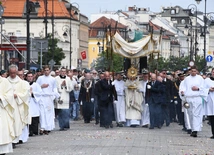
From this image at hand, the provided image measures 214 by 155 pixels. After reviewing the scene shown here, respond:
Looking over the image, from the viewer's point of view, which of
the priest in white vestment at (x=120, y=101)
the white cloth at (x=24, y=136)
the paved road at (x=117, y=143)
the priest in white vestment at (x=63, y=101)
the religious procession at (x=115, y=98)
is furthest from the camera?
the priest in white vestment at (x=120, y=101)

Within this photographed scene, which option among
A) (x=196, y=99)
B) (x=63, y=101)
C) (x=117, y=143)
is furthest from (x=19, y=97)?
(x=63, y=101)

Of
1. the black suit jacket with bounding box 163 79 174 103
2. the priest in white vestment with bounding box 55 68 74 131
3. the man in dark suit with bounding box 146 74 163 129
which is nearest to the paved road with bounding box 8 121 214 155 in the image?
the priest in white vestment with bounding box 55 68 74 131

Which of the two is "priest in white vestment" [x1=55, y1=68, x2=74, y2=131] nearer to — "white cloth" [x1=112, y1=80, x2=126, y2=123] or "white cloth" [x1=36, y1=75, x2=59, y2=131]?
"white cloth" [x1=36, y1=75, x2=59, y2=131]

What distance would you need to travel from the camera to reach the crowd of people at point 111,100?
2152 cm

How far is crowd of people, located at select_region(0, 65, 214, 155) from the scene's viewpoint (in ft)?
70.6

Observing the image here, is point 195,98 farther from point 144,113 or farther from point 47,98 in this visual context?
point 144,113

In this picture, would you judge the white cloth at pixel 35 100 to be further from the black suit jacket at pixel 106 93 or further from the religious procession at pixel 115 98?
the black suit jacket at pixel 106 93

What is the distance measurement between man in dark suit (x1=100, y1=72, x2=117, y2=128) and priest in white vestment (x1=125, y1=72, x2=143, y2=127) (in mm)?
1129

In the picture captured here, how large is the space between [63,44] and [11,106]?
105 m

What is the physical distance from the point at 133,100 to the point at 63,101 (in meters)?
3.51

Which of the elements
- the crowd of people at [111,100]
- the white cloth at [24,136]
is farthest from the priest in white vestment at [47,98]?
the white cloth at [24,136]

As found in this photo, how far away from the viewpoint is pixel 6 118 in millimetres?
17344

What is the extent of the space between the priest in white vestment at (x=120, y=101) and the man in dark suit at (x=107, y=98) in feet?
3.13

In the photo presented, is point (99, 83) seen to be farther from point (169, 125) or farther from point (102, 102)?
point (169, 125)
